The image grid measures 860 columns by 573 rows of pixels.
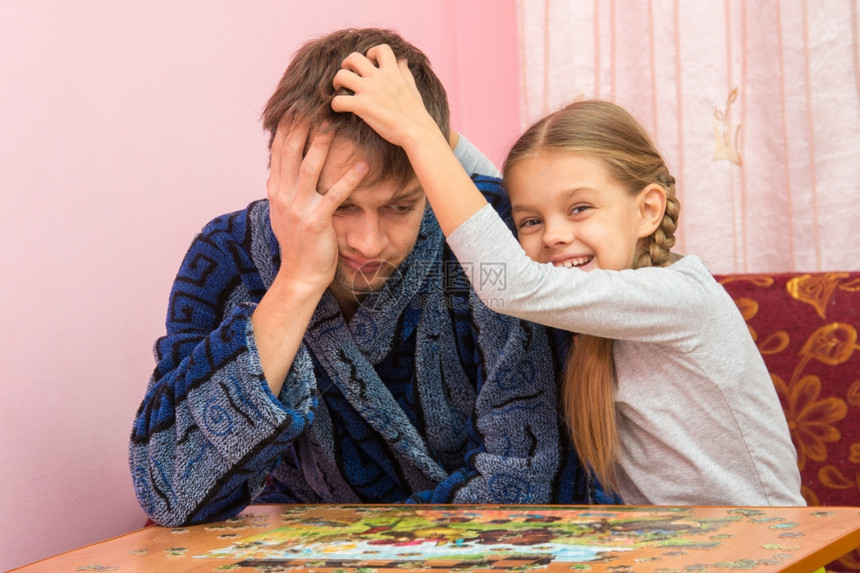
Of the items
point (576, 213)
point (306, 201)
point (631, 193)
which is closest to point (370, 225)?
point (306, 201)

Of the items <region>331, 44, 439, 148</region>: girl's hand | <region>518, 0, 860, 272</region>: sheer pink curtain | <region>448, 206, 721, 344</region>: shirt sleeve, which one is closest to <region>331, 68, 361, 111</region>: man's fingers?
<region>331, 44, 439, 148</region>: girl's hand

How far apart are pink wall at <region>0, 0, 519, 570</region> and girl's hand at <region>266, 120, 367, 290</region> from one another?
41 cm

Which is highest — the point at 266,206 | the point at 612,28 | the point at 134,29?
the point at 612,28

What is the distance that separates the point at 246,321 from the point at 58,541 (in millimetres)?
541

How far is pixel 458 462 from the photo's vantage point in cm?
128

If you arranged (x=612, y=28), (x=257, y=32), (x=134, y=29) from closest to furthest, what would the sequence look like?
(x=134, y=29), (x=257, y=32), (x=612, y=28)

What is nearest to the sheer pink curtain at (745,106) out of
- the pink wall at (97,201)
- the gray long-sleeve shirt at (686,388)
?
the gray long-sleeve shirt at (686,388)

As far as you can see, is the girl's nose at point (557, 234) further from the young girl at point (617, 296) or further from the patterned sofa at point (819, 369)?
the patterned sofa at point (819, 369)

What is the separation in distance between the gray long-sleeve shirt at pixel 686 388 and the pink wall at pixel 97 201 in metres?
0.70

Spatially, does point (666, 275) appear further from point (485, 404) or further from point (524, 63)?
point (524, 63)

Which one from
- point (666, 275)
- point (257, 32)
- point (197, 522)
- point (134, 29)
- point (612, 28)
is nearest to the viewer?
point (197, 522)

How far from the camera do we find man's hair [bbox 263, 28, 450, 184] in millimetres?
1093

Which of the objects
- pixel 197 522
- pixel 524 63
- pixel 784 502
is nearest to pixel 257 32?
pixel 524 63

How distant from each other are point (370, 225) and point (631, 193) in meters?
0.42
